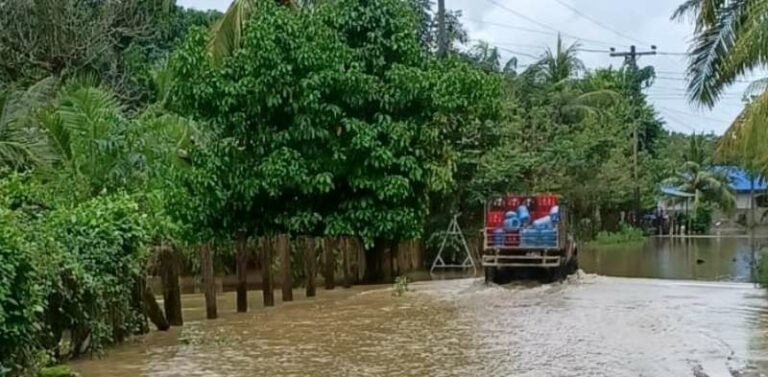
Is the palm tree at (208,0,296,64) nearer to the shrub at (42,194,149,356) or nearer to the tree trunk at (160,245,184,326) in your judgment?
the tree trunk at (160,245,184,326)

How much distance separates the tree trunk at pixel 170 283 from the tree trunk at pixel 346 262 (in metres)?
7.47

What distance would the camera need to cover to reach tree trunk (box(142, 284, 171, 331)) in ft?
45.2

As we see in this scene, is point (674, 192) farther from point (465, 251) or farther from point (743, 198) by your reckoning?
point (465, 251)

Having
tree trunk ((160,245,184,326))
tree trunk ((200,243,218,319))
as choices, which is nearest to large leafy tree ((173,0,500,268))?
tree trunk ((200,243,218,319))

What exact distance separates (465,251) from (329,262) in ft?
21.6

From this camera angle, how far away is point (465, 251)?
27.1 m

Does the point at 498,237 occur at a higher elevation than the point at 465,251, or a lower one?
higher

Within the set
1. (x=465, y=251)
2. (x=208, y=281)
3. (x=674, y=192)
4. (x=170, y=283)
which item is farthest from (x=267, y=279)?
(x=674, y=192)

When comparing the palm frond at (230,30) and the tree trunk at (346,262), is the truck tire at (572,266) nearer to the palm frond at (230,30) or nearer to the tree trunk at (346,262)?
the tree trunk at (346,262)

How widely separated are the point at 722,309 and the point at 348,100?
29.9ft

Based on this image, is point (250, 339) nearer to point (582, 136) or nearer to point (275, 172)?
point (275, 172)

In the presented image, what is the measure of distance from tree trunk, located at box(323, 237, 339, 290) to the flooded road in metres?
1.46

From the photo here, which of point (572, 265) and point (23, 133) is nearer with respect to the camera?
point (23, 133)

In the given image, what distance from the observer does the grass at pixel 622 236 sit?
136 ft
